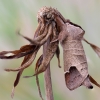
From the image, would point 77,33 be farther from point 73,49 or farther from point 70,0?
point 70,0

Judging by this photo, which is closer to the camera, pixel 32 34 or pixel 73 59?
pixel 73 59

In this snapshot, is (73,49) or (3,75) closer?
(73,49)

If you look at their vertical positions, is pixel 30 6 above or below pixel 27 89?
above

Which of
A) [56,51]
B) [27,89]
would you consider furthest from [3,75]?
[56,51]

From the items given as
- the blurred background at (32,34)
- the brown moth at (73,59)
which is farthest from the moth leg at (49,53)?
the blurred background at (32,34)

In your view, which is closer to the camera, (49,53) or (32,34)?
(49,53)

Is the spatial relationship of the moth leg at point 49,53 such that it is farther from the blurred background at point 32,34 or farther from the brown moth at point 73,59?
the blurred background at point 32,34

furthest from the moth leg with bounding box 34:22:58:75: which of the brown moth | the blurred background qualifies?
the blurred background

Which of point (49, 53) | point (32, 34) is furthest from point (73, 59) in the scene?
point (32, 34)

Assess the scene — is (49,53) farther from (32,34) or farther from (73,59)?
(32,34)
